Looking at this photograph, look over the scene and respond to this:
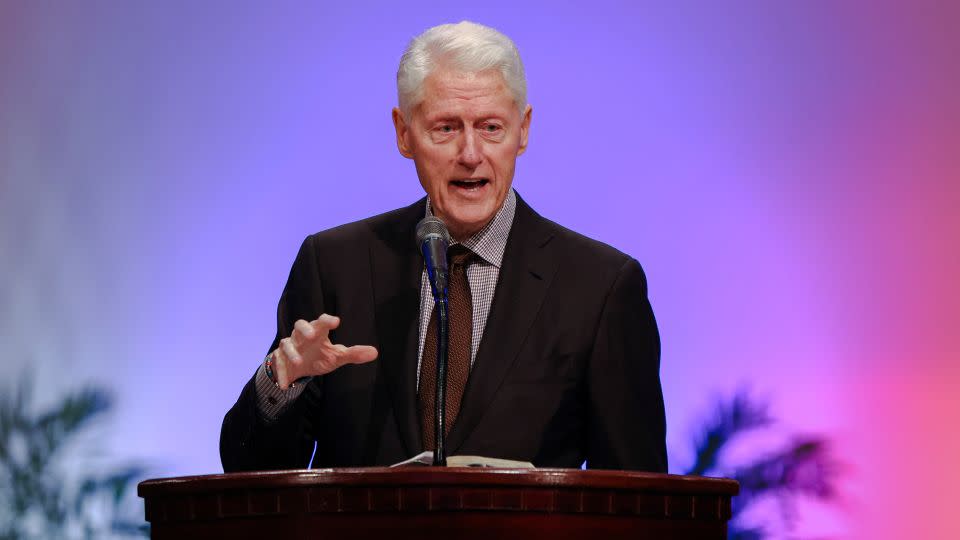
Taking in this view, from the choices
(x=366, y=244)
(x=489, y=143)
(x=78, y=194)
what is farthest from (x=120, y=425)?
(x=489, y=143)

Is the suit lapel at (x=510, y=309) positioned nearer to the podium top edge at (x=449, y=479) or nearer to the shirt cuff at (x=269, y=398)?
the shirt cuff at (x=269, y=398)

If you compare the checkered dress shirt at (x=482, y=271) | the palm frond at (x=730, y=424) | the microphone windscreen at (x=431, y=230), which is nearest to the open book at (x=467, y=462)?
the microphone windscreen at (x=431, y=230)

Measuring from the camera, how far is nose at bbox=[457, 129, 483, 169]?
2.36 meters

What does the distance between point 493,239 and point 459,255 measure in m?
0.07

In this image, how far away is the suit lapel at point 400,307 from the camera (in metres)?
2.21

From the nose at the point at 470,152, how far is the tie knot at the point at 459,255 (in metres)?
0.16

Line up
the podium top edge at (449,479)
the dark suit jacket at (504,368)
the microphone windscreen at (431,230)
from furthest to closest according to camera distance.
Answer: the dark suit jacket at (504,368), the microphone windscreen at (431,230), the podium top edge at (449,479)

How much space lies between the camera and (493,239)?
2438 millimetres

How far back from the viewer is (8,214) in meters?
4.21

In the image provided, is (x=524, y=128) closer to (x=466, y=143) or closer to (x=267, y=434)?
(x=466, y=143)

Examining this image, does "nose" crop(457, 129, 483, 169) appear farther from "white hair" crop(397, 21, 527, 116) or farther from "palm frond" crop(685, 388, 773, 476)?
"palm frond" crop(685, 388, 773, 476)

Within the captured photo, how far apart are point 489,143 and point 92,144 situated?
7.28ft

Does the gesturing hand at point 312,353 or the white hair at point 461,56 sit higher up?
the white hair at point 461,56

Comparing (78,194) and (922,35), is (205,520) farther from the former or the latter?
(922,35)
